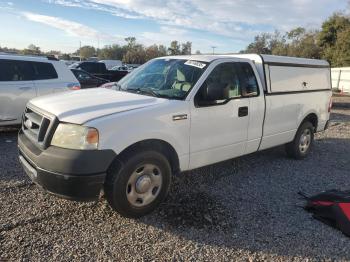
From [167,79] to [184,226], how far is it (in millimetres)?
1942

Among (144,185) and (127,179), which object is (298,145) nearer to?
(144,185)

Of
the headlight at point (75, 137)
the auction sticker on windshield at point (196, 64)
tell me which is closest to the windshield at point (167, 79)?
the auction sticker on windshield at point (196, 64)

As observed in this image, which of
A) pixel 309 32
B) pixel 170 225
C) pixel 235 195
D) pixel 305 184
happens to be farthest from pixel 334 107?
pixel 309 32

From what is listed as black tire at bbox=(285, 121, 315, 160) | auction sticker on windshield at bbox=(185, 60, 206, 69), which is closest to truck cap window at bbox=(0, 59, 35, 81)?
auction sticker on windshield at bbox=(185, 60, 206, 69)

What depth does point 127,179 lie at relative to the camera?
11.7ft

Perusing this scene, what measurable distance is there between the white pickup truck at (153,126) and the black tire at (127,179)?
1 cm

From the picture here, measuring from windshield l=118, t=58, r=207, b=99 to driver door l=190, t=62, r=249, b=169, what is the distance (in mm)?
195

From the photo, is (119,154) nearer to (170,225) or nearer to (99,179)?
(99,179)

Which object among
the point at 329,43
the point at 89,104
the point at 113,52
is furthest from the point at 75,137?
the point at 113,52

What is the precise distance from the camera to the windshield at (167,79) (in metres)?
4.28

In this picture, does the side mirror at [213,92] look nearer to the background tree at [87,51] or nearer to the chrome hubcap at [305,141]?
the chrome hubcap at [305,141]

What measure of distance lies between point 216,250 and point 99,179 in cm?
136

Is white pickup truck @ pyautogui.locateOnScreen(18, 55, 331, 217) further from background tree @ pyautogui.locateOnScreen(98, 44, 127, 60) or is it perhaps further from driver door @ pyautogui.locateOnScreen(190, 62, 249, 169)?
background tree @ pyautogui.locateOnScreen(98, 44, 127, 60)

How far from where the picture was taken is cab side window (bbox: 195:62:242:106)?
4211 mm
